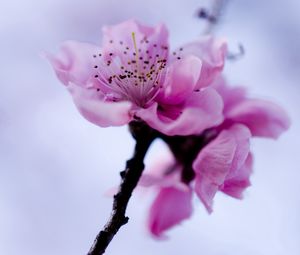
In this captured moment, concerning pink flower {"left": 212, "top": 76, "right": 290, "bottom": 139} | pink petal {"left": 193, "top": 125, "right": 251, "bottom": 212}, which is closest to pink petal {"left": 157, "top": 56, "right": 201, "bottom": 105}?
pink petal {"left": 193, "top": 125, "right": 251, "bottom": 212}

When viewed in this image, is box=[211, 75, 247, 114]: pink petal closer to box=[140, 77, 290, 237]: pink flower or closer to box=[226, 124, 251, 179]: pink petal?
box=[140, 77, 290, 237]: pink flower

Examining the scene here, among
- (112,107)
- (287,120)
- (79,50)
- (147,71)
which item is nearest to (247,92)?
(287,120)

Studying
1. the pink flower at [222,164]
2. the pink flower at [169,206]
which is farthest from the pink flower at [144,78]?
the pink flower at [169,206]

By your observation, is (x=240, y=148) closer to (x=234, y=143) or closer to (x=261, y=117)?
(x=234, y=143)

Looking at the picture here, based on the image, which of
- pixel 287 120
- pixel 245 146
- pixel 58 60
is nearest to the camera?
pixel 245 146

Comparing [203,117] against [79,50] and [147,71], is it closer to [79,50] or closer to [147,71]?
[147,71]

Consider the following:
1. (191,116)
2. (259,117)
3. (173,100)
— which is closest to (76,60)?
(173,100)

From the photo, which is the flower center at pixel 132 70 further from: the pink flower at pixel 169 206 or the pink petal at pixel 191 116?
the pink flower at pixel 169 206

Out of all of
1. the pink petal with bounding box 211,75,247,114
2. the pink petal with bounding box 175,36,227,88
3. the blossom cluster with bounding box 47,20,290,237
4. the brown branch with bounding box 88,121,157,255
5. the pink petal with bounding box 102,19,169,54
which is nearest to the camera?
the brown branch with bounding box 88,121,157,255
